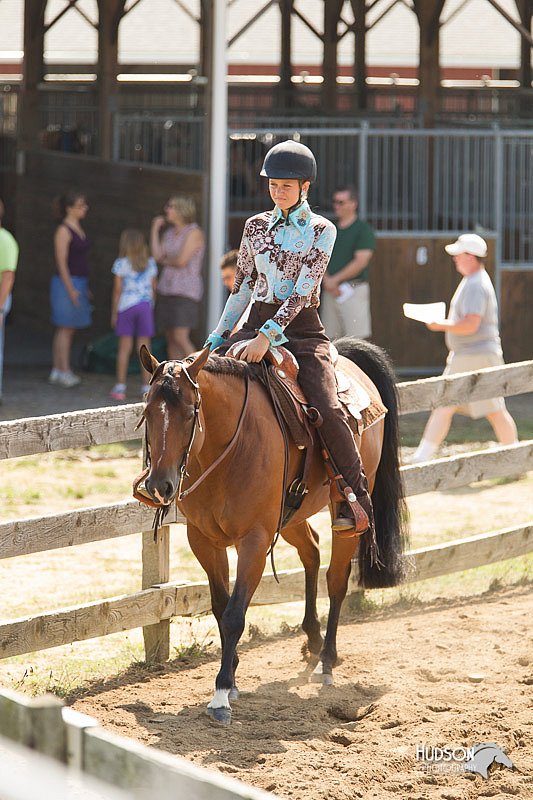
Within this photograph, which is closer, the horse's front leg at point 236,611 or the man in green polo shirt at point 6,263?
the horse's front leg at point 236,611

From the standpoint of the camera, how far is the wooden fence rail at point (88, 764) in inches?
66.8

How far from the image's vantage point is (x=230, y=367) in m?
4.89

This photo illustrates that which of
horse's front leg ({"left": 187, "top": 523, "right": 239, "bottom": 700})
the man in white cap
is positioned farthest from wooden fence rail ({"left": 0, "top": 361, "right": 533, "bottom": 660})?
the man in white cap

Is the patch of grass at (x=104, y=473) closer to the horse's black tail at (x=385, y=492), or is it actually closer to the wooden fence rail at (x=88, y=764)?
the horse's black tail at (x=385, y=492)

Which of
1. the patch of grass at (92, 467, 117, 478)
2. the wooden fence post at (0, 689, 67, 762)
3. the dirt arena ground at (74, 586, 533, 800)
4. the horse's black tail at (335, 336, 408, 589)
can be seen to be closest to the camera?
the wooden fence post at (0, 689, 67, 762)

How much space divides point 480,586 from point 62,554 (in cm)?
A: 251

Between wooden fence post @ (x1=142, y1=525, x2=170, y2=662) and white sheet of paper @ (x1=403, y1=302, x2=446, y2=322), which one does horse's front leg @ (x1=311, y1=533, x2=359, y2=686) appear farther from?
white sheet of paper @ (x1=403, y1=302, x2=446, y2=322)

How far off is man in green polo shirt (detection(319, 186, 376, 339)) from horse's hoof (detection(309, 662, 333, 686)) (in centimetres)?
642

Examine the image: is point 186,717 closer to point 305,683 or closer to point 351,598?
point 305,683

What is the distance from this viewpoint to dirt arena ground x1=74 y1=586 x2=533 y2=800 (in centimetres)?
424

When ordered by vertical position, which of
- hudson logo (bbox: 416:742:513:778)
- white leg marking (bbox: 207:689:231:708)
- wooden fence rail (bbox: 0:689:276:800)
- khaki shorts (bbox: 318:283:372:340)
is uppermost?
khaki shorts (bbox: 318:283:372:340)

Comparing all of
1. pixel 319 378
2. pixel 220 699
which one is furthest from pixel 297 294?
pixel 220 699

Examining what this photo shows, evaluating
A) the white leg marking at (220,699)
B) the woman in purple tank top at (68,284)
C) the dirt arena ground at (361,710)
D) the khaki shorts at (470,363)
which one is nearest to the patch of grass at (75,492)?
the khaki shorts at (470,363)

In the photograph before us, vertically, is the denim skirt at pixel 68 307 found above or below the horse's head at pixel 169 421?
above
